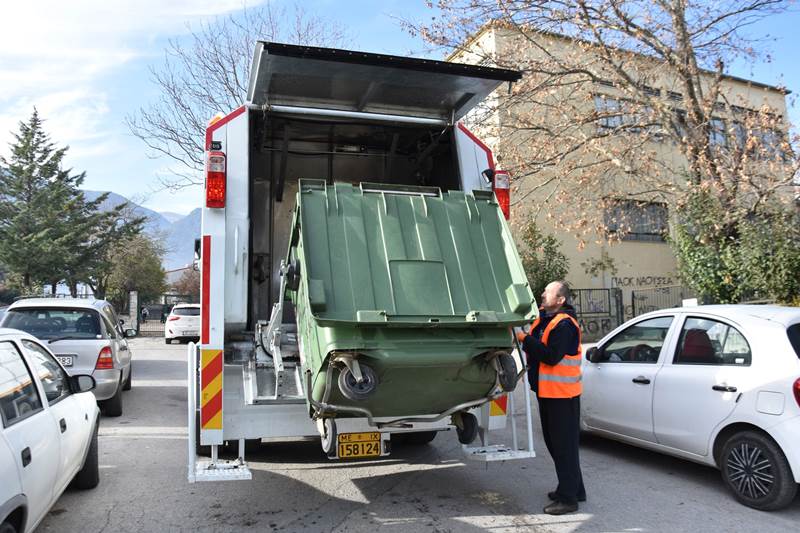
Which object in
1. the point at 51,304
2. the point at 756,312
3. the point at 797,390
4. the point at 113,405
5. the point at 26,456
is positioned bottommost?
the point at 113,405

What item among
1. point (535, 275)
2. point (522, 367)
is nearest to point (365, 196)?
point (522, 367)

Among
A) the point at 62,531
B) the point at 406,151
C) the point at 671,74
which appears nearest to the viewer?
the point at 62,531

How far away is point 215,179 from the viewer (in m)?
4.79

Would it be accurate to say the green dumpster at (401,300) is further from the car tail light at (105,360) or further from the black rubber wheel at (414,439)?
the car tail light at (105,360)

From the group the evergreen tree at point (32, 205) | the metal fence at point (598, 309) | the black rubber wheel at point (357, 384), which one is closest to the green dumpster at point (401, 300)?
the black rubber wheel at point (357, 384)

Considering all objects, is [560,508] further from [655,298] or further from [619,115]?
[655,298]

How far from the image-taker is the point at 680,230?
13242 mm

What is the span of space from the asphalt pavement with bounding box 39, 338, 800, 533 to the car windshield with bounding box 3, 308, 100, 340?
6.55 feet

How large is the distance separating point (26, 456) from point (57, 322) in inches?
223

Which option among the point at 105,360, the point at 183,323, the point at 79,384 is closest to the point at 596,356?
the point at 79,384

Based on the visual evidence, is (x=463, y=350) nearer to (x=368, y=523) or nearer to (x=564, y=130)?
Result: (x=368, y=523)

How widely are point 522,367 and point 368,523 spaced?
1.53m

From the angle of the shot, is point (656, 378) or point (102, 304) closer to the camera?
point (656, 378)

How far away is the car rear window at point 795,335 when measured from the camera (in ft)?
15.5
